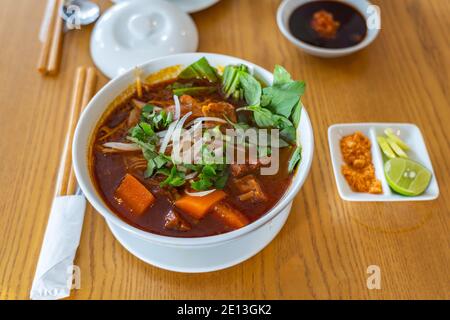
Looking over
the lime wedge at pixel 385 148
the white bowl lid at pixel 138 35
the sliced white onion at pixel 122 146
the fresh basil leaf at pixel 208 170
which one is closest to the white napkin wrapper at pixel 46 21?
the white bowl lid at pixel 138 35

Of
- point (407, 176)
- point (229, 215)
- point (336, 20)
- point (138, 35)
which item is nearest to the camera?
point (229, 215)

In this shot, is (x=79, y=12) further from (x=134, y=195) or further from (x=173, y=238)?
(x=173, y=238)

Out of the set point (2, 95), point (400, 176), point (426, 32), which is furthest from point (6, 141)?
point (426, 32)

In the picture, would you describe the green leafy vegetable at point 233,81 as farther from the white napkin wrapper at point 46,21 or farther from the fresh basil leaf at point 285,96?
the white napkin wrapper at point 46,21

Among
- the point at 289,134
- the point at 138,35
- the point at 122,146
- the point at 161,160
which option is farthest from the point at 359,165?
the point at 138,35

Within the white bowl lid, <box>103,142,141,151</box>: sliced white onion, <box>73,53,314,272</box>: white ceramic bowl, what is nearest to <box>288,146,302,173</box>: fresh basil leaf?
<box>73,53,314,272</box>: white ceramic bowl
